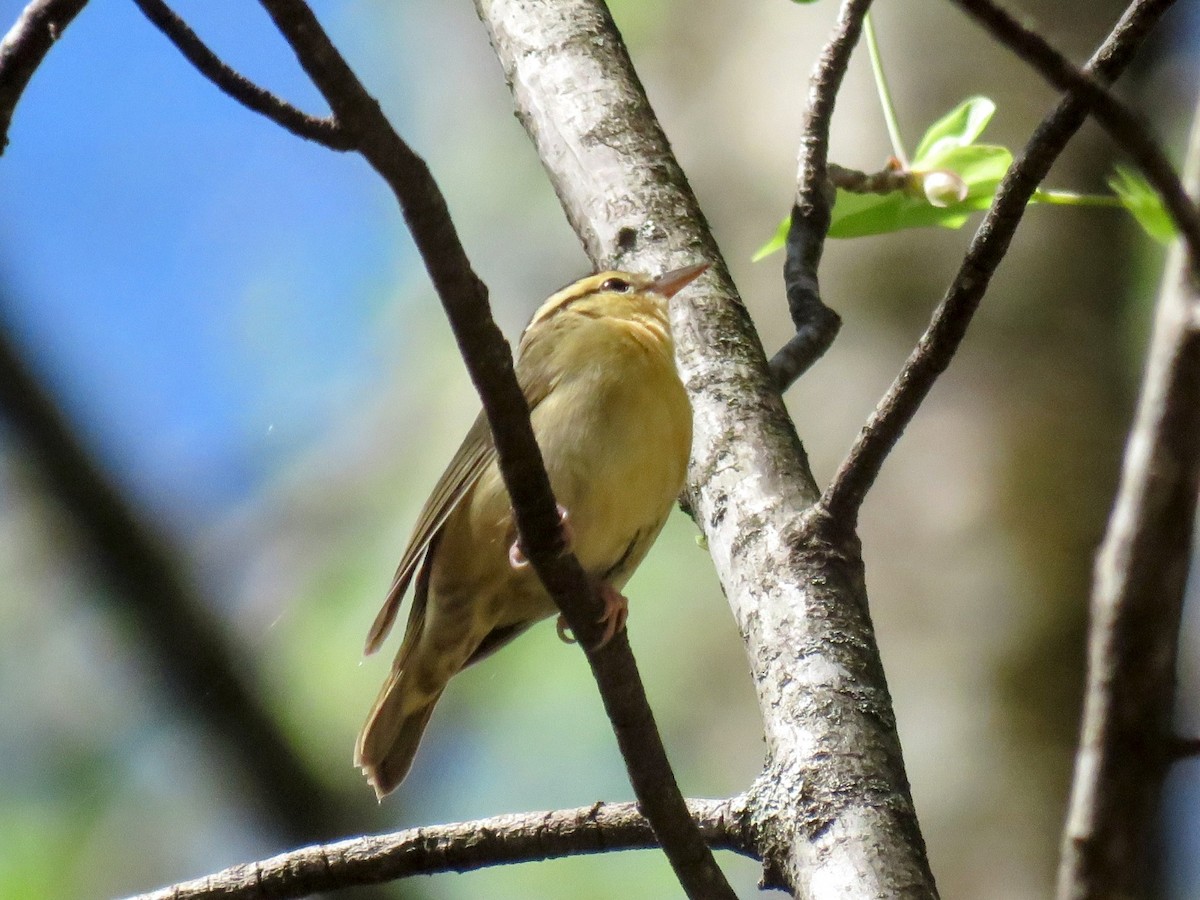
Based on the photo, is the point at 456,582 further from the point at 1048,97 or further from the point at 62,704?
the point at 62,704

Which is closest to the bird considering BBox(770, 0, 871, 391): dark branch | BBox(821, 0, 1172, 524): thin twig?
BBox(770, 0, 871, 391): dark branch

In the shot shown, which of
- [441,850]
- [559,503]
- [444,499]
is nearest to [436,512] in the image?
[444,499]

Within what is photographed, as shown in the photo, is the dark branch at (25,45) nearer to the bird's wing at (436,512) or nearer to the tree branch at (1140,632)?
the tree branch at (1140,632)

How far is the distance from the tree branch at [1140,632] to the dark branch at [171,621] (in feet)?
12.8

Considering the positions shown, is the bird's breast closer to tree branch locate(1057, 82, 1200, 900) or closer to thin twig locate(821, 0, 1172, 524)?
thin twig locate(821, 0, 1172, 524)

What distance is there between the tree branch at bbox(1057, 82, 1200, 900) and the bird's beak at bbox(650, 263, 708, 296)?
2672mm

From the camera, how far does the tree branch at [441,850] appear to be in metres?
2.62

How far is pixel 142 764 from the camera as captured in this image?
6.74 metres

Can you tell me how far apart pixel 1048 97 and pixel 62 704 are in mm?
5700

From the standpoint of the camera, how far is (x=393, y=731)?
12.7 ft

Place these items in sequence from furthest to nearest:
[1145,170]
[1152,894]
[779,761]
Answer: [1152,894] < [779,761] < [1145,170]

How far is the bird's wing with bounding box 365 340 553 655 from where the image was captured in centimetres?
355

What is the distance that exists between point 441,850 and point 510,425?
100cm

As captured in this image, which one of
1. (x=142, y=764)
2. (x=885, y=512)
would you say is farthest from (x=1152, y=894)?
(x=142, y=764)
